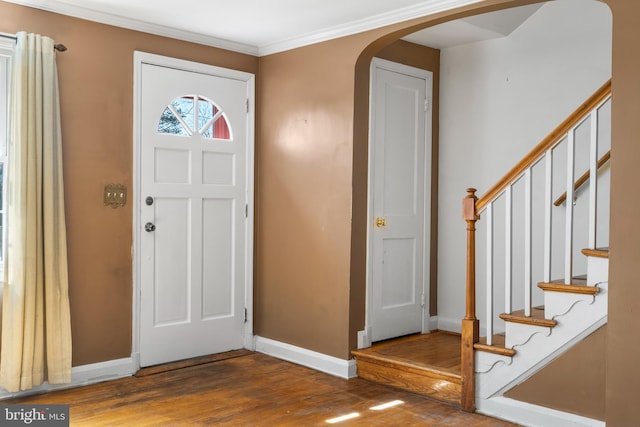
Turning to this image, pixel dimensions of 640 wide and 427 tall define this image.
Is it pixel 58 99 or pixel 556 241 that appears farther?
pixel 556 241

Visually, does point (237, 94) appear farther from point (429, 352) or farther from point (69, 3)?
point (429, 352)

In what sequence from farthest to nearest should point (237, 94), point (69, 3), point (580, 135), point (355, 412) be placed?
point (237, 94)
point (580, 135)
point (69, 3)
point (355, 412)

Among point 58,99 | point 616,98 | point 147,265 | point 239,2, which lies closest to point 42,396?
point 147,265

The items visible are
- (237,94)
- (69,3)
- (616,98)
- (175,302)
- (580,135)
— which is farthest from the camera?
(237,94)

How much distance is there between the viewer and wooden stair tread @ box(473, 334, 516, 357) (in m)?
3.54

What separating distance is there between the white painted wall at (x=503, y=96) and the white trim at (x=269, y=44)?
1169 mm

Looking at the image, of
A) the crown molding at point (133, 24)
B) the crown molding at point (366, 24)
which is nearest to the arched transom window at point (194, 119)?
the crown molding at point (133, 24)

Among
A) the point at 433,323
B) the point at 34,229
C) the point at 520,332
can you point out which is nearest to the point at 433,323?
the point at 433,323

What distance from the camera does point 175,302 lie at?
4.64 meters

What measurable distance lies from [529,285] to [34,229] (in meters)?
2.92

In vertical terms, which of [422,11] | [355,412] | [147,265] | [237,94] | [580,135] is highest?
[422,11]

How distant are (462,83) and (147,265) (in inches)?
112

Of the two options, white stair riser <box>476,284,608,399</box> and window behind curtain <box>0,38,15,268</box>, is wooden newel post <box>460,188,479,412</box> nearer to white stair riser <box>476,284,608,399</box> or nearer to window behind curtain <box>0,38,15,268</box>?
white stair riser <box>476,284,608,399</box>

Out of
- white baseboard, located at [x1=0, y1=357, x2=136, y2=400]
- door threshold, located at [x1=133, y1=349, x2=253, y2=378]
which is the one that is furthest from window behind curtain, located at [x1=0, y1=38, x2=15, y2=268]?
door threshold, located at [x1=133, y1=349, x2=253, y2=378]
